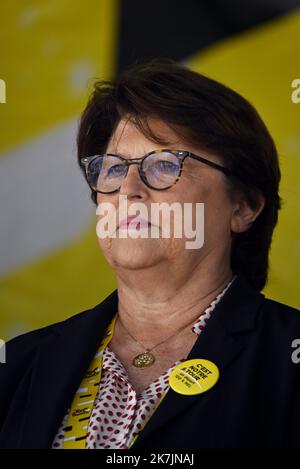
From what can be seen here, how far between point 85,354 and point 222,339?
0.38 meters

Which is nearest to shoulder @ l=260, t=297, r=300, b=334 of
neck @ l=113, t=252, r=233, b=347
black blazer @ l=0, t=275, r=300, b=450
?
black blazer @ l=0, t=275, r=300, b=450

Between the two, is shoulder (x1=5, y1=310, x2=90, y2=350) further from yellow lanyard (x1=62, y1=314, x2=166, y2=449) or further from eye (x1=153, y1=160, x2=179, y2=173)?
eye (x1=153, y1=160, x2=179, y2=173)

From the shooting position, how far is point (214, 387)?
1766mm

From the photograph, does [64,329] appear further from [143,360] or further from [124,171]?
[124,171]

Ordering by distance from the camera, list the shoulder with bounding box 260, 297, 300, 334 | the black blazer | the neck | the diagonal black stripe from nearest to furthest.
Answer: the black blazer < the shoulder with bounding box 260, 297, 300, 334 < the neck < the diagonal black stripe

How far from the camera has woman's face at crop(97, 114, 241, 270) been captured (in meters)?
1.96

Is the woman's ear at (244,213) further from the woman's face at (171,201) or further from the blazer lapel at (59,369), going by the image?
the blazer lapel at (59,369)

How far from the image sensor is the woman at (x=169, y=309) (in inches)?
69.4

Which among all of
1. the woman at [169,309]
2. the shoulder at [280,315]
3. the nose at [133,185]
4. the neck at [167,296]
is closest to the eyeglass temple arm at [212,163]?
the woman at [169,309]

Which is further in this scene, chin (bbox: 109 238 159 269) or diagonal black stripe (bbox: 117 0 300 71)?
diagonal black stripe (bbox: 117 0 300 71)

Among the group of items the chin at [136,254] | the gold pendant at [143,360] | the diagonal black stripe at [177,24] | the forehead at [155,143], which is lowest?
the gold pendant at [143,360]

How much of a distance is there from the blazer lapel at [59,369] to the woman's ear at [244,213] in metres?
0.41
